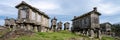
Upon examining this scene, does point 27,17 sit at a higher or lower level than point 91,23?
higher

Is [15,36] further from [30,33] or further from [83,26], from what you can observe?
[83,26]

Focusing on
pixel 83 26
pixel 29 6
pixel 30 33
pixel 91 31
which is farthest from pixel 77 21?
pixel 30 33

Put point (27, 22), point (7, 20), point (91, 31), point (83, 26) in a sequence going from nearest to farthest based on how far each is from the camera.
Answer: point (27, 22), point (91, 31), point (83, 26), point (7, 20)

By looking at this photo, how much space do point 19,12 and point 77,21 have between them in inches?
740

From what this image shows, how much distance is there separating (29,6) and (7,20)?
616 inches

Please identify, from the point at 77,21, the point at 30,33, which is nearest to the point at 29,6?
the point at 30,33

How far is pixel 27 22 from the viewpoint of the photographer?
4906 cm

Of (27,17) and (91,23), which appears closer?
(27,17)

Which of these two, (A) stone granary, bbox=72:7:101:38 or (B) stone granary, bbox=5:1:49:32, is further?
(A) stone granary, bbox=72:7:101:38

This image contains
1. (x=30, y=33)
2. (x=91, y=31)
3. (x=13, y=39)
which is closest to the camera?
(x=13, y=39)

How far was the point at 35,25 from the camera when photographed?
51938mm

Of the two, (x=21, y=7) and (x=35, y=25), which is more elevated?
(x=21, y=7)

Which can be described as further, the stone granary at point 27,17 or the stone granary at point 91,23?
the stone granary at point 91,23

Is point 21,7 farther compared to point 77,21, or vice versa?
point 77,21
